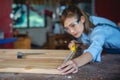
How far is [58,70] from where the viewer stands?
148 centimetres

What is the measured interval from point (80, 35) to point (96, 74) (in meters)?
0.51

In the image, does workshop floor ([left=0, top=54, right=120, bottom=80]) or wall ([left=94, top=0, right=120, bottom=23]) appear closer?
workshop floor ([left=0, top=54, right=120, bottom=80])

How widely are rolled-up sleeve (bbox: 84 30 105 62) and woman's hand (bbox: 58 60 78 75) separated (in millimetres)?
194

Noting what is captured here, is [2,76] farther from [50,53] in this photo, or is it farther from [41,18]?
[41,18]

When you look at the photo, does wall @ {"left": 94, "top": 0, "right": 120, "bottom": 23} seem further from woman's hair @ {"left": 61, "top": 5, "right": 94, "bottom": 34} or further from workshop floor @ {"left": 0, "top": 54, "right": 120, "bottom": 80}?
workshop floor @ {"left": 0, "top": 54, "right": 120, "bottom": 80}

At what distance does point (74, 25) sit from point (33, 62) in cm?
37

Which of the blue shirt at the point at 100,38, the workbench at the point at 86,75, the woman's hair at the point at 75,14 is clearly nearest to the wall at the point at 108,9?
the blue shirt at the point at 100,38

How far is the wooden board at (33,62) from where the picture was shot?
4.95 ft

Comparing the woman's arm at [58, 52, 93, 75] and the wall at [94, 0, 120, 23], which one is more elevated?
the wall at [94, 0, 120, 23]

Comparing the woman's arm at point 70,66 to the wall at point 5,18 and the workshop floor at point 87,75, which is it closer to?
the workshop floor at point 87,75

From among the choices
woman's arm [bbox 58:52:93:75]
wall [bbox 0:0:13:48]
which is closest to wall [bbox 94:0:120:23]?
wall [bbox 0:0:13:48]

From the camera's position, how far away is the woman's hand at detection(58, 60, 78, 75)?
146 centimetres

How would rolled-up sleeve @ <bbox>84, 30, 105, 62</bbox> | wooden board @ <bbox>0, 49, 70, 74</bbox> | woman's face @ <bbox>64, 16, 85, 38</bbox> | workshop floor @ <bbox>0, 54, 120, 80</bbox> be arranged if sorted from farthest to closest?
woman's face @ <bbox>64, 16, 85, 38</bbox>, rolled-up sleeve @ <bbox>84, 30, 105, 62</bbox>, wooden board @ <bbox>0, 49, 70, 74</bbox>, workshop floor @ <bbox>0, 54, 120, 80</bbox>

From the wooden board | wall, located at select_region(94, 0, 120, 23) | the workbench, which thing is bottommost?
the workbench
